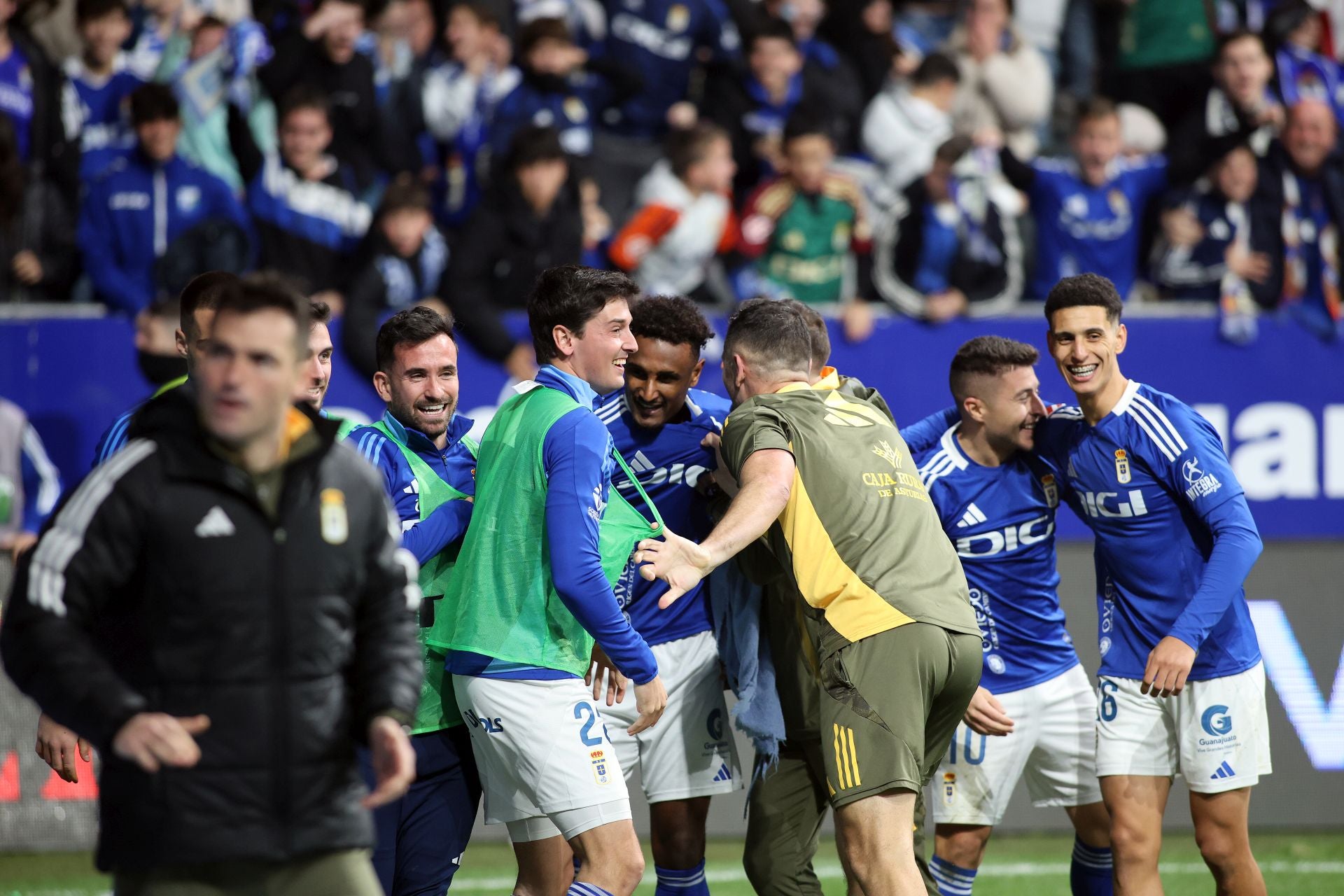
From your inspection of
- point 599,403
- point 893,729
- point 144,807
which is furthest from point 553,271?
point 144,807

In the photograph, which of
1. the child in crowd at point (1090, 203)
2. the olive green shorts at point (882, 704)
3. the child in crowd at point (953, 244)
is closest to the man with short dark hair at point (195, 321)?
the olive green shorts at point (882, 704)

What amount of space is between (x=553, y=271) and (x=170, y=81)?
6.43 metres

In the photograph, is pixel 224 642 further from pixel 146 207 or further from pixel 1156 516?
pixel 146 207

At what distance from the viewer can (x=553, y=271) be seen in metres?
4.73

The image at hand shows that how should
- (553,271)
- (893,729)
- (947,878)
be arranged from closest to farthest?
(893,729) → (553,271) → (947,878)

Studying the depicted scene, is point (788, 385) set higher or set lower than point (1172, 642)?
higher

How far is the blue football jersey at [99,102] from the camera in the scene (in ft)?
32.4

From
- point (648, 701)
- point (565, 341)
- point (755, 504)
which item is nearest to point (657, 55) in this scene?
point (565, 341)

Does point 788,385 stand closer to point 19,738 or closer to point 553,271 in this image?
point 553,271

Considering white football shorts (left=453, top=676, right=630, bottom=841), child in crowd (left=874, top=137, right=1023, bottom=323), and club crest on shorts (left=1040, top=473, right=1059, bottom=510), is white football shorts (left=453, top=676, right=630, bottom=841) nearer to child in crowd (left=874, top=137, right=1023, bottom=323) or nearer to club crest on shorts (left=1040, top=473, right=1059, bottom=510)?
club crest on shorts (left=1040, top=473, right=1059, bottom=510)

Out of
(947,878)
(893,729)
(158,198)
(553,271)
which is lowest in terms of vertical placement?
(947,878)

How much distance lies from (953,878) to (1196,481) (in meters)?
1.84

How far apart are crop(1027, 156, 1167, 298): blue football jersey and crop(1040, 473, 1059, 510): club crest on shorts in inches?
194

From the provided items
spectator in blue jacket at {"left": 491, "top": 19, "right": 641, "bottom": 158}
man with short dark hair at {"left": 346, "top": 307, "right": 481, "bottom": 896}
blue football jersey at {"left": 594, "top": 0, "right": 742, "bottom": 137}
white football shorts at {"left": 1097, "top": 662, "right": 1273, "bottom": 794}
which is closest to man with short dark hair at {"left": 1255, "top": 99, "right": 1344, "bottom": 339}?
blue football jersey at {"left": 594, "top": 0, "right": 742, "bottom": 137}
